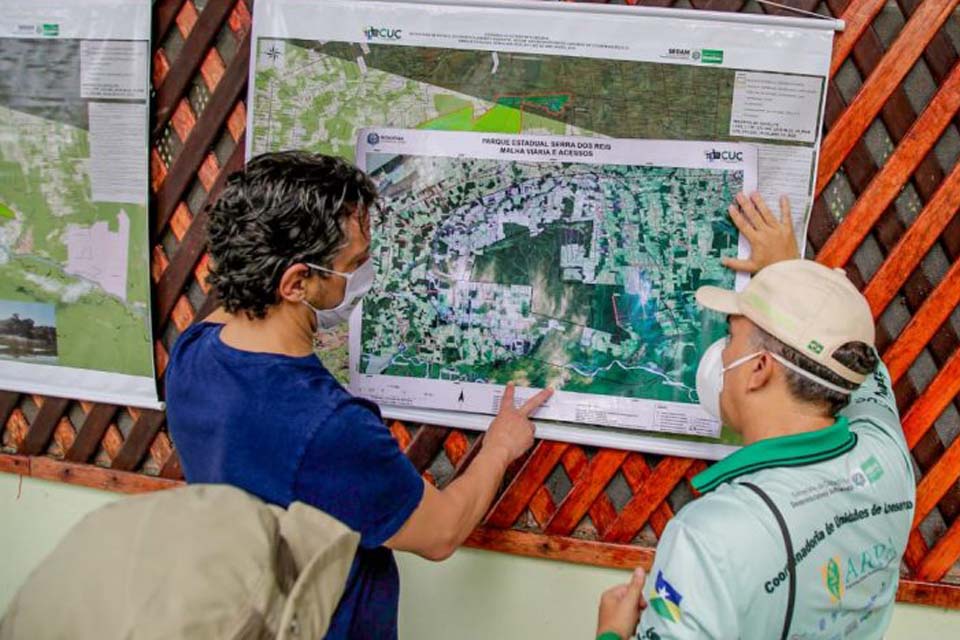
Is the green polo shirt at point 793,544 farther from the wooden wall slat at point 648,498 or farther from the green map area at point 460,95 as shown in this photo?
the green map area at point 460,95

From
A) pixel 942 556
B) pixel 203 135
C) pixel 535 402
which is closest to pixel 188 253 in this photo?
pixel 203 135

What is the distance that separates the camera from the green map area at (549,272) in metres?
1.20

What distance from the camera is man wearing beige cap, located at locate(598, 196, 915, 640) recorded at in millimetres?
713

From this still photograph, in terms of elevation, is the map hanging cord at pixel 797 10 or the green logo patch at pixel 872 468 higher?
the map hanging cord at pixel 797 10

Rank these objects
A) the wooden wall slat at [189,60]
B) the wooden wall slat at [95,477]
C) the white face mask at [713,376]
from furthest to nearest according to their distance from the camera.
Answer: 1. the wooden wall slat at [95,477]
2. the wooden wall slat at [189,60]
3. the white face mask at [713,376]

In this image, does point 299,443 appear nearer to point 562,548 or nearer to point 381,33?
point 562,548

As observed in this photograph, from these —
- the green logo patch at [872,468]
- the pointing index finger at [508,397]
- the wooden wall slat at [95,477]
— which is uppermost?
the green logo patch at [872,468]

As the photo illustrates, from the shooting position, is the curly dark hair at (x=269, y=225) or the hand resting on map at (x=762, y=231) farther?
the hand resting on map at (x=762, y=231)

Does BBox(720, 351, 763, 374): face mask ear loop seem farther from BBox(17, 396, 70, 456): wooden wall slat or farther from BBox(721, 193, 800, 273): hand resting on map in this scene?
BBox(17, 396, 70, 456): wooden wall slat

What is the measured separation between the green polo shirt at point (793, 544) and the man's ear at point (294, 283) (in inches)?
20.5

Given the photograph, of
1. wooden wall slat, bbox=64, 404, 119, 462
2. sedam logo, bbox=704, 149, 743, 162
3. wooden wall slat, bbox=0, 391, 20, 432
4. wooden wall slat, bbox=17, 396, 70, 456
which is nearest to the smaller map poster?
sedam logo, bbox=704, 149, 743, 162

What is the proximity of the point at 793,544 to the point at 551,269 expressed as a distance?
642mm

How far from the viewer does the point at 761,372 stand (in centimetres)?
82

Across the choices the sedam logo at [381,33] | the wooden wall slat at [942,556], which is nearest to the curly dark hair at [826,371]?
the wooden wall slat at [942,556]
